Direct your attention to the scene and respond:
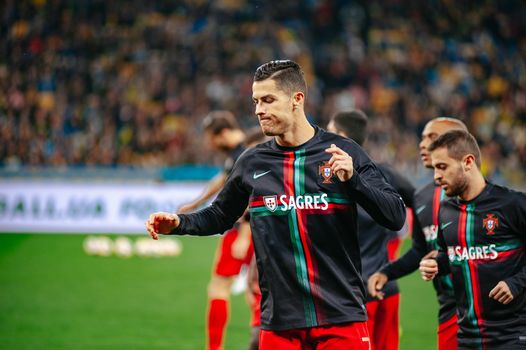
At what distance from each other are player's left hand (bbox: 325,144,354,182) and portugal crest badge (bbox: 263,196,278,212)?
454mm

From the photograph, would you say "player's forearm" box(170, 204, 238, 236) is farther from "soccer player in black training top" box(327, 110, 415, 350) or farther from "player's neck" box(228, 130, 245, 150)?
"player's neck" box(228, 130, 245, 150)

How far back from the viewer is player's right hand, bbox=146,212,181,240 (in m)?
4.16

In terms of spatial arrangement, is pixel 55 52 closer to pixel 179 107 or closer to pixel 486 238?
pixel 179 107

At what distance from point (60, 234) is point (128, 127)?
4.49m

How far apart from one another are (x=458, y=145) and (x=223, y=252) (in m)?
3.37

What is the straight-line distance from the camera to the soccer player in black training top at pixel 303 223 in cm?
400

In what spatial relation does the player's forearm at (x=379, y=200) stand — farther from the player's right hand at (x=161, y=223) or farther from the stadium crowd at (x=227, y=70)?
the stadium crowd at (x=227, y=70)

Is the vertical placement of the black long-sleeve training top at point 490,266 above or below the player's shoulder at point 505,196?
below

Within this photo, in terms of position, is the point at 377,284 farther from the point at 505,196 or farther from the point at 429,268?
the point at 505,196

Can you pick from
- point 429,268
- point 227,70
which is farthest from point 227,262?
point 227,70

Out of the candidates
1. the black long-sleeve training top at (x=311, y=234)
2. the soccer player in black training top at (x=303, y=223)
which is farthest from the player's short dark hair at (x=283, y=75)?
the black long-sleeve training top at (x=311, y=234)

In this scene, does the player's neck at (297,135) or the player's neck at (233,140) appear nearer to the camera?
the player's neck at (297,135)

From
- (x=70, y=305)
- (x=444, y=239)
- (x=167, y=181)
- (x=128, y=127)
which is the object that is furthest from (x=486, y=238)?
(x=128, y=127)

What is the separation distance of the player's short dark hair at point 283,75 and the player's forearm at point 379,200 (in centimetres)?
60
